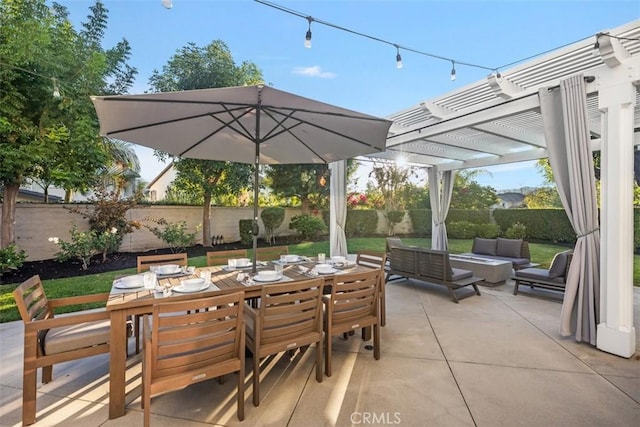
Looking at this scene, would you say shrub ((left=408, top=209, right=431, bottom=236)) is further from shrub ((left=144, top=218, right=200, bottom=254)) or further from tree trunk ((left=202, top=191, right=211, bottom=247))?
shrub ((left=144, top=218, right=200, bottom=254))

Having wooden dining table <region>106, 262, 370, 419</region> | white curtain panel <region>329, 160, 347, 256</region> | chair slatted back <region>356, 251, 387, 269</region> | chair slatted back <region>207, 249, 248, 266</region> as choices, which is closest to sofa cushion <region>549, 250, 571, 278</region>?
chair slatted back <region>356, 251, 387, 269</region>

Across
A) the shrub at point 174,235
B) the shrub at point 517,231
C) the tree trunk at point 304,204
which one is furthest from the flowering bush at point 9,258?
the shrub at point 517,231

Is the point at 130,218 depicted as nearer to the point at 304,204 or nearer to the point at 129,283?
the point at 304,204

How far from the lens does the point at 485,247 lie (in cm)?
727

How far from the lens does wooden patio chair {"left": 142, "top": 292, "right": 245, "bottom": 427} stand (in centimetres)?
175

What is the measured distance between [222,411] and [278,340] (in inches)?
24.4

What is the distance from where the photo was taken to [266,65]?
9.20 m

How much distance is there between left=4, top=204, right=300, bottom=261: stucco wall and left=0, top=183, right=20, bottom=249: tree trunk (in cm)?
55

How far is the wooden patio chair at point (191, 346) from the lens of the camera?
1.75 metres

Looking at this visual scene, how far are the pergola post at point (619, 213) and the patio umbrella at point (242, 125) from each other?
7.67 feet


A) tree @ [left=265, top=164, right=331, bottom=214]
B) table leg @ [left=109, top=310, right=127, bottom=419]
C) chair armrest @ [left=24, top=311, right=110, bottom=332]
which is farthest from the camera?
tree @ [left=265, top=164, right=331, bottom=214]

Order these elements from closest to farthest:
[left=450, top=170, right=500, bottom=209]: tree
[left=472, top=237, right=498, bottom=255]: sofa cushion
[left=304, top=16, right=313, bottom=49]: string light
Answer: [left=304, top=16, right=313, bottom=49]: string light
[left=472, top=237, right=498, bottom=255]: sofa cushion
[left=450, top=170, right=500, bottom=209]: tree

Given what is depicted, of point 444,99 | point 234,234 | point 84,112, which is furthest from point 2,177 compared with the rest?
point 444,99

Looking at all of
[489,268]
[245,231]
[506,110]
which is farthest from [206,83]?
[489,268]
